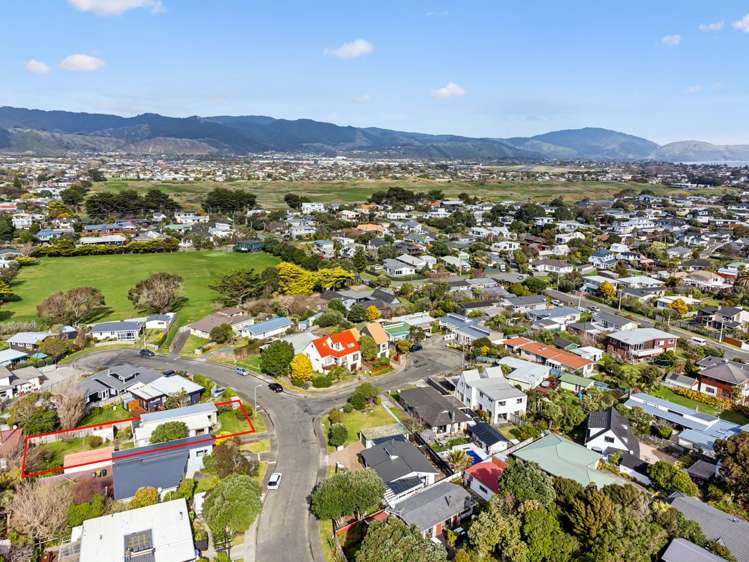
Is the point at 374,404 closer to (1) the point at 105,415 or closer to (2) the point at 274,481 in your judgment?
(2) the point at 274,481

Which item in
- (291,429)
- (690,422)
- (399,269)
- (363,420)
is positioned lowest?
(291,429)

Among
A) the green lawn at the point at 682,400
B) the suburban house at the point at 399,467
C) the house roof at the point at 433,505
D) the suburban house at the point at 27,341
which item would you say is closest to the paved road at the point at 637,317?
the green lawn at the point at 682,400

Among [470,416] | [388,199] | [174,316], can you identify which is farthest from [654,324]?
[388,199]

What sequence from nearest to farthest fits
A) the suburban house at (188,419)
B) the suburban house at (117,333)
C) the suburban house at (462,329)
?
the suburban house at (188,419) < the suburban house at (462,329) < the suburban house at (117,333)

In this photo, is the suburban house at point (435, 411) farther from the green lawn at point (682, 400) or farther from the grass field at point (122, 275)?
the grass field at point (122, 275)

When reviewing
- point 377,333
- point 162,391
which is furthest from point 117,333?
point 377,333

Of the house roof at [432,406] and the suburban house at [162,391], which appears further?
Result: the suburban house at [162,391]

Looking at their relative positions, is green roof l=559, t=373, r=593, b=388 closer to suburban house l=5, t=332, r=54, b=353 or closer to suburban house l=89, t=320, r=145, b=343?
suburban house l=89, t=320, r=145, b=343

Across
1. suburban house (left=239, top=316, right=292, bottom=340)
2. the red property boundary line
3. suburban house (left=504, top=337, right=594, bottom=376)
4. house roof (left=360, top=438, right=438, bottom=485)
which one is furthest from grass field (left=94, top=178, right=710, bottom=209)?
house roof (left=360, top=438, right=438, bottom=485)
